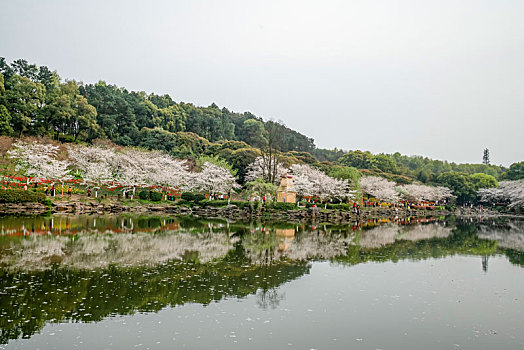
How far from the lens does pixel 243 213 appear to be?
35844 millimetres

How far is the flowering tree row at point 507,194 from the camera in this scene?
58.5 metres

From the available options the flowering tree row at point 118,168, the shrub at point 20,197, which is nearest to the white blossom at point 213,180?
the flowering tree row at point 118,168

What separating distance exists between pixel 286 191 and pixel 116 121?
1429 inches

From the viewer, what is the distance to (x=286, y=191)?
38375 millimetres

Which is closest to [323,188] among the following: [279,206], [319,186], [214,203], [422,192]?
[319,186]

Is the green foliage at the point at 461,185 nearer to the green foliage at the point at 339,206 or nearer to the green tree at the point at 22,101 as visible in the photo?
the green foliage at the point at 339,206

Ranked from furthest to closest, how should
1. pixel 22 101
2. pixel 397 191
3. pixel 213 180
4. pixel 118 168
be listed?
1. pixel 397 191
2. pixel 22 101
3. pixel 118 168
4. pixel 213 180

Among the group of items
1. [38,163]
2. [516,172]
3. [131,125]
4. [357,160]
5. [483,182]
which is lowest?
[38,163]

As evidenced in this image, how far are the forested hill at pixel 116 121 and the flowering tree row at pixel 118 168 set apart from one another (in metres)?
Result: 7.65

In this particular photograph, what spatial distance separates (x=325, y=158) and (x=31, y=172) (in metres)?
71.7

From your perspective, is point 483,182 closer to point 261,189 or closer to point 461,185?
point 461,185

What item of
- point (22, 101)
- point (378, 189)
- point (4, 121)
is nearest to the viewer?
point (4, 121)

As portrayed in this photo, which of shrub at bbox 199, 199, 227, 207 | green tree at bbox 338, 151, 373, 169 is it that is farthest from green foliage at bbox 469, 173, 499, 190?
shrub at bbox 199, 199, 227, 207

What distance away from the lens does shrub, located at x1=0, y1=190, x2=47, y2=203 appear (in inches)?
1052
